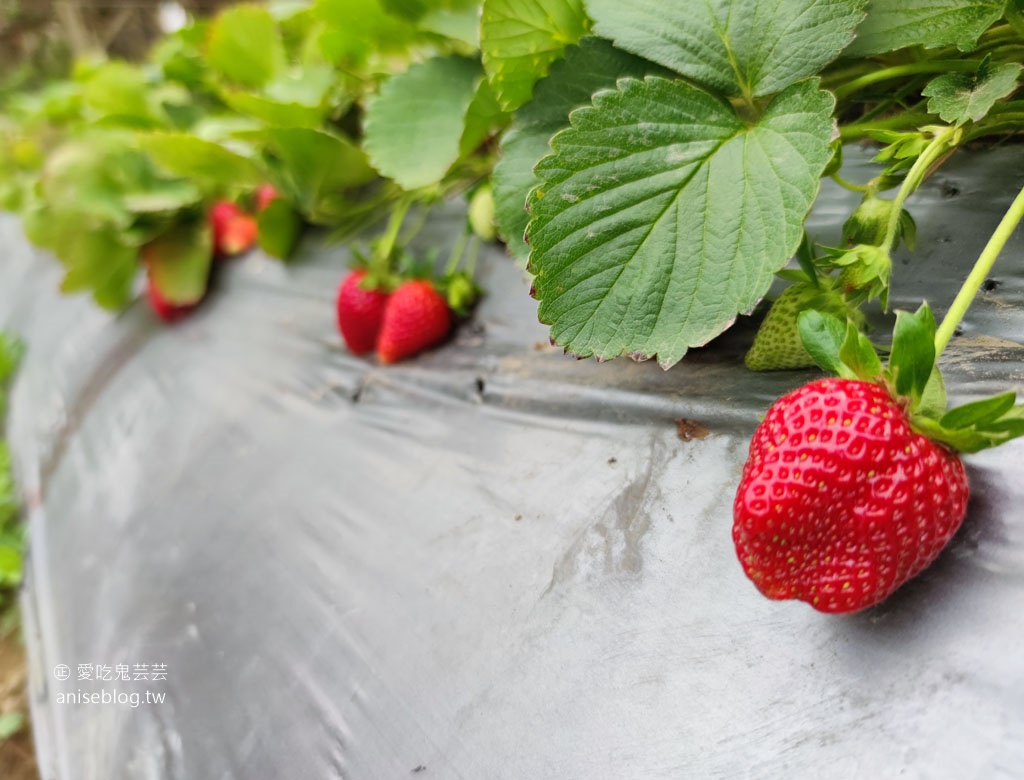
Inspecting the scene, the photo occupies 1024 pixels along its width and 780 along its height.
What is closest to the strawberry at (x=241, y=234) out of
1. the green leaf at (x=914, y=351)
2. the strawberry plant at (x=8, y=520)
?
the strawberry plant at (x=8, y=520)

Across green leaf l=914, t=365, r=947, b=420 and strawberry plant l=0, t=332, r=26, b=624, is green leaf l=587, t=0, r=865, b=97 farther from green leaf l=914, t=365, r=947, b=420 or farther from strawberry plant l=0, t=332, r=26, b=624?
strawberry plant l=0, t=332, r=26, b=624

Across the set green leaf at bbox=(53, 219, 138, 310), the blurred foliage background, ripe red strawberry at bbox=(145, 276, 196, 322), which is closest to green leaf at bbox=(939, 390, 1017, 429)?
ripe red strawberry at bbox=(145, 276, 196, 322)

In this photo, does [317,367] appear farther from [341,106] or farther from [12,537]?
[12,537]

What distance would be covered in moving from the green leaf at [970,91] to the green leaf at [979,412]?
0.61ft

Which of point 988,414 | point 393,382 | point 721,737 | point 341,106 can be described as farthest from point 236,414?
point 988,414

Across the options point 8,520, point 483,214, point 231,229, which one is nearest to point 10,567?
point 8,520

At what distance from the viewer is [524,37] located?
0.53m

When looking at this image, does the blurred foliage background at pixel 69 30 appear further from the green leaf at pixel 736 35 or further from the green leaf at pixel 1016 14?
the green leaf at pixel 1016 14

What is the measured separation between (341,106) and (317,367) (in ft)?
1.34

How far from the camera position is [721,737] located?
396mm

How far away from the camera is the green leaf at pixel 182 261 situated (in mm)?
1352

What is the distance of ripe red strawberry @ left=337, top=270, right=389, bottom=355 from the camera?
90 cm

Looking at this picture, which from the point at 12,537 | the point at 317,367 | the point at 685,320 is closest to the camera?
the point at 685,320

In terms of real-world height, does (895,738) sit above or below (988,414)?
below
